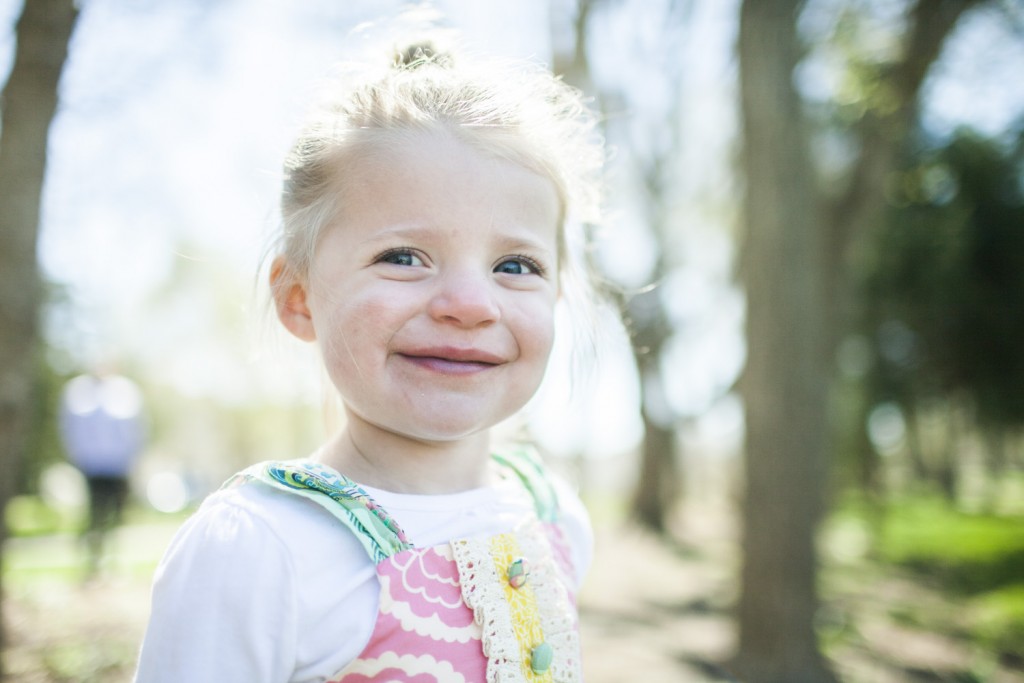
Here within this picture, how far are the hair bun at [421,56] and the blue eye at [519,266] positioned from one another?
454 mm

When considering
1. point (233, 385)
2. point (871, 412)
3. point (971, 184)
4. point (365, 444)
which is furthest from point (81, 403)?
point (233, 385)

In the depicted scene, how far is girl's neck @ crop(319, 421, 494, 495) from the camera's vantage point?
1.39 m

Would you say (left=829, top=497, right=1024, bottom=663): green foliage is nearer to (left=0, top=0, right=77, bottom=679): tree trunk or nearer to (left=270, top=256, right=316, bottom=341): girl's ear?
(left=270, top=256, right=316, bottom=341): girl's ear

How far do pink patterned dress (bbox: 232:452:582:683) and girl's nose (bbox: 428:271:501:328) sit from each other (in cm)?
32

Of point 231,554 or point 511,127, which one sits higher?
point 511,127

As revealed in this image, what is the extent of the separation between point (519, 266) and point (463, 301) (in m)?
0.19

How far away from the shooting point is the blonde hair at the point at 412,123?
4.52 ft

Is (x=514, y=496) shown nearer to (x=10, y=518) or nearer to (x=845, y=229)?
(x=10, y=518)

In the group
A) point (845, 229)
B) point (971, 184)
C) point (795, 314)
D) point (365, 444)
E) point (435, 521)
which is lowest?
point (435, 521)

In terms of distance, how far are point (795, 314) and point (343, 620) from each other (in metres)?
4.19

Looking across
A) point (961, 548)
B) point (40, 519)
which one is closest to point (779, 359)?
point (961, 548)

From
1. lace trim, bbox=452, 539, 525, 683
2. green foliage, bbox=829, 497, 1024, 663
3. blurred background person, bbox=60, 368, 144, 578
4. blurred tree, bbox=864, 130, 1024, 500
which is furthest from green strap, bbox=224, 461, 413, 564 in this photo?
blurred tree, bbox=864, 130, 1024, 500

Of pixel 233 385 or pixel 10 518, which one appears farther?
pixel 233 385

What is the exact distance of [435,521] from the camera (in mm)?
1352
